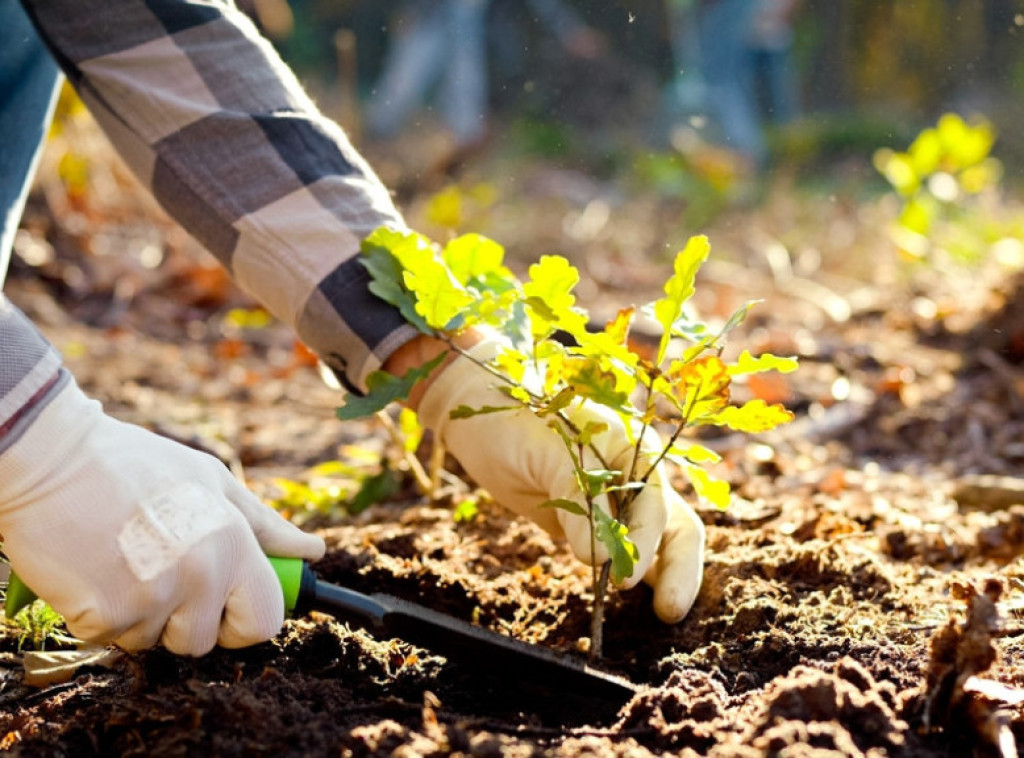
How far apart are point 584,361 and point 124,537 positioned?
2.00ft

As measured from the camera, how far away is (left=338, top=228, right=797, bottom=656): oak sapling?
1.29m

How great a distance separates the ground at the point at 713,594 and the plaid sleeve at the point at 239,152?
1.52 ft

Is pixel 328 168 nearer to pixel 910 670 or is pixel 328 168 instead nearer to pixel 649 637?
pixel 649 637

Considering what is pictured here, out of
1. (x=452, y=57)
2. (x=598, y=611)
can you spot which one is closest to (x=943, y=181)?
(x=598, y=611)

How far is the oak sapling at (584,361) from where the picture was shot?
4.25ft

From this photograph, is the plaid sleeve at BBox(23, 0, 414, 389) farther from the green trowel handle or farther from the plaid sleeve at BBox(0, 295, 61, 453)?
the plaid sleeve at BBox(0, 295, 61, 453)

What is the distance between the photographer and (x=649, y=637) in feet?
5.13

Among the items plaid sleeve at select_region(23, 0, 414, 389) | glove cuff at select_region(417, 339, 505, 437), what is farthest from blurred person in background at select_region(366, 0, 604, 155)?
glove cuff at select_region(417, 339, 505, 437)

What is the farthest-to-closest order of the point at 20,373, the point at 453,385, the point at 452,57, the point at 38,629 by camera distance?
1. the point at 452,57
2. the point at 453,385
3. the point at 38,629
4. the point at 20,373

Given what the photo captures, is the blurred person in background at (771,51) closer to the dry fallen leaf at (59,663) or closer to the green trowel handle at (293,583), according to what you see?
the green trowel handle at (293,583)

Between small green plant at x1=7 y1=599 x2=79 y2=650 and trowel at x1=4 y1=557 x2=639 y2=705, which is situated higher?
trowel at x1=4 y1=557 x2=639 y2=705

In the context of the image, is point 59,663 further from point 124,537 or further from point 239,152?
point 239,152

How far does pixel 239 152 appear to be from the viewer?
1.78m

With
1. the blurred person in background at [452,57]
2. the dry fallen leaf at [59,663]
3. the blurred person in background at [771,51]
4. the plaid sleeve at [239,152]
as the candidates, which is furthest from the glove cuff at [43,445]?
the blurred person in background at [771,51]
